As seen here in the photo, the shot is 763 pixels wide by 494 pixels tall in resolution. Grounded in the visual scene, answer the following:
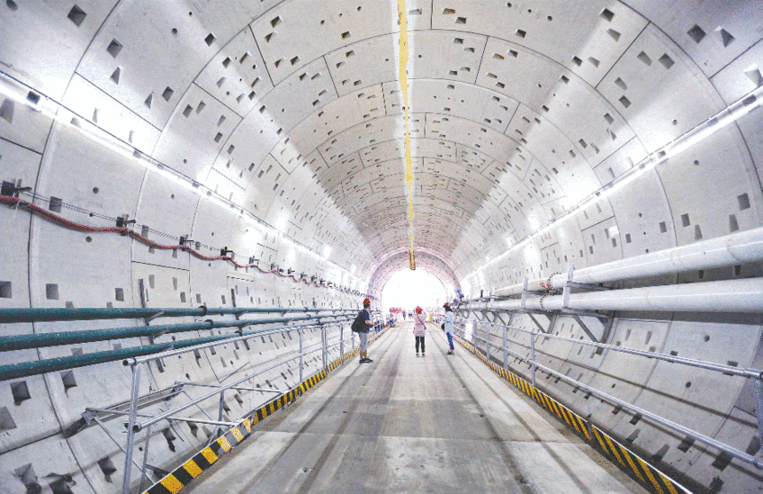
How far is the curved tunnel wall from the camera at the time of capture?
3.85 meters

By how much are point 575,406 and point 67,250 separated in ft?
27.4

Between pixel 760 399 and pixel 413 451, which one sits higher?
pixel 760 399

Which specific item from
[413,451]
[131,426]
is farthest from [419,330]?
[131,426]

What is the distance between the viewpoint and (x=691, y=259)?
4297 millimetres

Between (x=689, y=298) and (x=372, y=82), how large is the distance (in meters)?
7.09

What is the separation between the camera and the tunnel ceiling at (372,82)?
13.9 ft

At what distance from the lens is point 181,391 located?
5367 mm

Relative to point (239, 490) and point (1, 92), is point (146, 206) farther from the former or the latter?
point (239, 490)

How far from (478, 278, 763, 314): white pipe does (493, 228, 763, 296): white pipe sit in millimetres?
223

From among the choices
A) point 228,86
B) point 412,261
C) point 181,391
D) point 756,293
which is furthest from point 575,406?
point 412,261

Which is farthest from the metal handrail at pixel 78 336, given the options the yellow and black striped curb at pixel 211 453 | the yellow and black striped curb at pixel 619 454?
the yellow and black striped curb at pixel 619 454

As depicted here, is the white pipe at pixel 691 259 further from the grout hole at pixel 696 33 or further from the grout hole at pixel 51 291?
the grout hole at pixel 51 291

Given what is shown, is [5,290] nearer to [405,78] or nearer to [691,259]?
[405,78]

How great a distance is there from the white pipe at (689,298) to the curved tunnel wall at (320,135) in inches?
23.0
